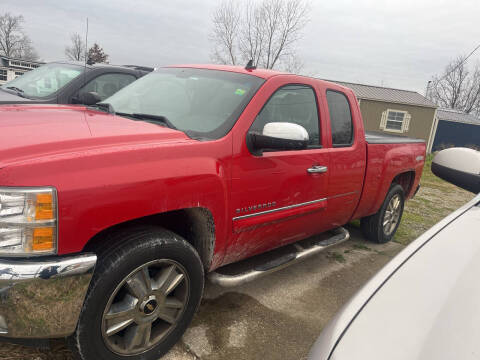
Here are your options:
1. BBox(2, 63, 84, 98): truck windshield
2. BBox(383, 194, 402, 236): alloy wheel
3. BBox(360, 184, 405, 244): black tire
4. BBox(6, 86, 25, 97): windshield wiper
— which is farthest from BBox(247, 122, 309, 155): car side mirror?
BBox(6, 86, 25, 97): windshield wiper

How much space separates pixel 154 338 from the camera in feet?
7.13

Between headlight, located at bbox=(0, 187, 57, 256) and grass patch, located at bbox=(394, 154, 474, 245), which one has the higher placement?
headlight, located at bbox=(0, 187, 57, 256)

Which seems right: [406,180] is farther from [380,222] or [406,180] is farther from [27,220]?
[27,220]

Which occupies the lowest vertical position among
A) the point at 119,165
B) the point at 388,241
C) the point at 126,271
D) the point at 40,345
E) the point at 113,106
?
the point at 388,241

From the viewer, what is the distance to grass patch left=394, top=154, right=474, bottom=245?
552 cm

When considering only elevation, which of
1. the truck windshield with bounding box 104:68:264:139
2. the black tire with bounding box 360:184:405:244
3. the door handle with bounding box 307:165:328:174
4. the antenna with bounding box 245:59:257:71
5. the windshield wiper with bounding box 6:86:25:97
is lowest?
the black tire with bounding box 360:184:405:244

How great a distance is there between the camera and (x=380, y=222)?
179 inches

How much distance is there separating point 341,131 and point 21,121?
253 centimetres

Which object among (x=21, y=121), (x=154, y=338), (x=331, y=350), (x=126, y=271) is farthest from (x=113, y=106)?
(x=331, y=350)

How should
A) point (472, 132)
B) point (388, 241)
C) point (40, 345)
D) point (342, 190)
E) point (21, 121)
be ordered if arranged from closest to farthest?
point (40, 345) < point (21, 121) < point (342, 190) < point (388, 241) < point (472, 132)

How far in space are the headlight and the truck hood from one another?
155 mm

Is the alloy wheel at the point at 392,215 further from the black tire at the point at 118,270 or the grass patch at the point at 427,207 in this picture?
the black tire at the point at 118,270

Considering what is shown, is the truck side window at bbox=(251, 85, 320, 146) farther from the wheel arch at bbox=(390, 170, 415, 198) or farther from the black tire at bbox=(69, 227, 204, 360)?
the wheel arch at bbox=(390, 170, 415, 198)

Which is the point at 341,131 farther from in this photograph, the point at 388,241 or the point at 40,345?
the point at 40,345
